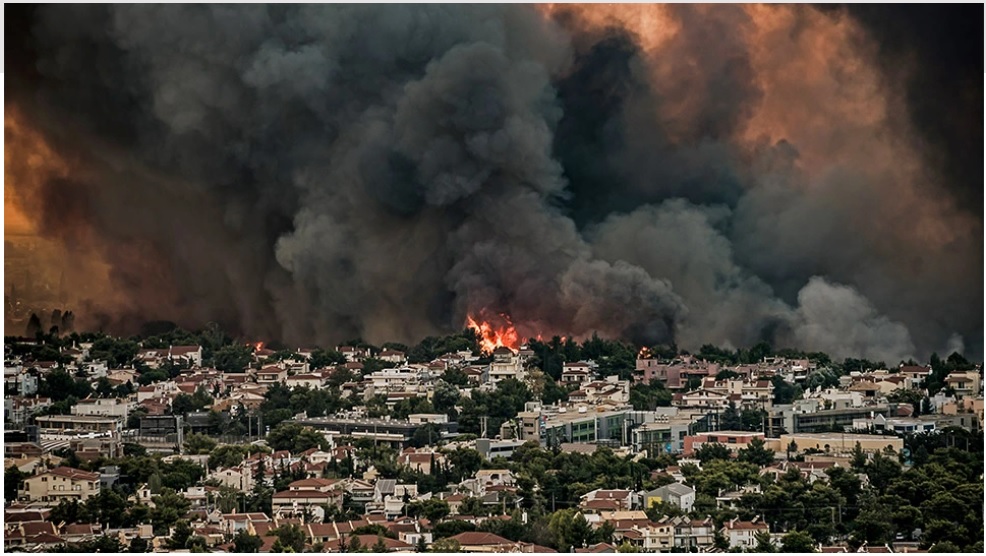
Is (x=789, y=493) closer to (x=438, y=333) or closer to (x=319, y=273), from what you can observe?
(x=438, y=333)

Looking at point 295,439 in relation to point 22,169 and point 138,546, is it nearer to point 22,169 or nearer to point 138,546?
point 138,546

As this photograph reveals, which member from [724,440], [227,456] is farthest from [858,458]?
[227,456]

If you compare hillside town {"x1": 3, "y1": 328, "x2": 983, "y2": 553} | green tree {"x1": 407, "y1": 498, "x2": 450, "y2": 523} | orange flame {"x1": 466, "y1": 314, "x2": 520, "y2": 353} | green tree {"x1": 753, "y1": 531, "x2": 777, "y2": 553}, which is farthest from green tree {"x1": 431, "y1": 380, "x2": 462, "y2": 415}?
green tree {"x1": 753, "y1": 531, "x2": 777, "y2": 553}

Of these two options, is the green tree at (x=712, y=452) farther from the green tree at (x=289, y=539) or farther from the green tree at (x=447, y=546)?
the green tree at (x=289, y=539)

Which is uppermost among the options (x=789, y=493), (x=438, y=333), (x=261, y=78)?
(x=261, y=78)

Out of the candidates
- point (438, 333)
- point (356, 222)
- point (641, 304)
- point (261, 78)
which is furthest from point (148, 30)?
point (641, 304)

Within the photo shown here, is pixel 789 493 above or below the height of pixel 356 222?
below

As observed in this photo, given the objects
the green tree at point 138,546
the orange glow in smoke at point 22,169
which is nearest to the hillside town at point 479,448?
the green tree at point 138,546
